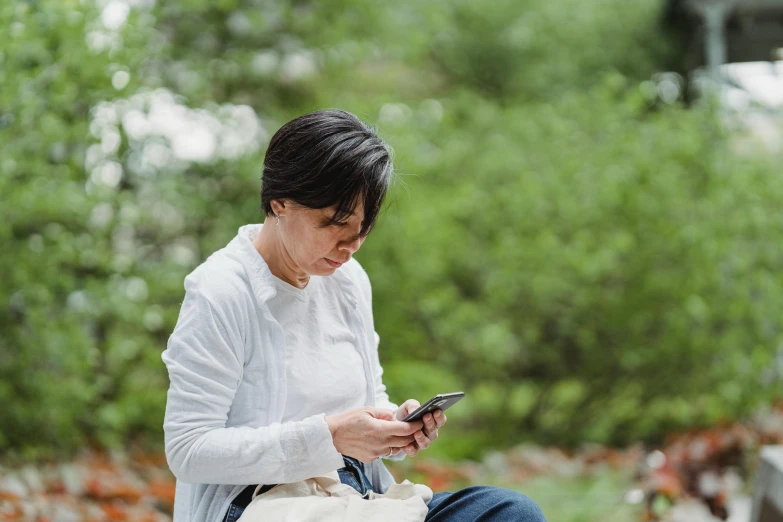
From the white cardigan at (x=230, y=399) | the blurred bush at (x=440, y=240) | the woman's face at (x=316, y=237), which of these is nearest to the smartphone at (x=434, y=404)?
the white cardigan at (x=230, y=399)

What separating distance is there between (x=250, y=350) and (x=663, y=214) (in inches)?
133

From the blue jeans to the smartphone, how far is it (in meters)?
0.16

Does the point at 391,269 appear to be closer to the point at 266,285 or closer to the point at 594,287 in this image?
the point at 594,287

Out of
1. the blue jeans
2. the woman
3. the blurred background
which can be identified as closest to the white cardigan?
the woman

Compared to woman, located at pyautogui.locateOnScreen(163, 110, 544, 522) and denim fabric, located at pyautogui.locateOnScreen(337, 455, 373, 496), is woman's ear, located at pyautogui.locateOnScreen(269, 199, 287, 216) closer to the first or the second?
woman, located at pyautogui.locateOnScreen(163, 110, 544, 522)

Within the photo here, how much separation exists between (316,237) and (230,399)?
0.95 ft

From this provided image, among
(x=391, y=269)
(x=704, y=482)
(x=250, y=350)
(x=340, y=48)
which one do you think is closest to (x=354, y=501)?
(x=250, y=350)

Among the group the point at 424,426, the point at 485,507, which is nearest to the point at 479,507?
the point at 485,507

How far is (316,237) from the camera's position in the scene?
140cm

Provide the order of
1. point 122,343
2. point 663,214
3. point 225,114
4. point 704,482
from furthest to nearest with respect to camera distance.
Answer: point 663,214, point 225,114, point 122,343, point 704,482

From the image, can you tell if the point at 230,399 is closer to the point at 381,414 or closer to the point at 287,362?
the point at 287,362

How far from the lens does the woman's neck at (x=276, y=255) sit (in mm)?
1469

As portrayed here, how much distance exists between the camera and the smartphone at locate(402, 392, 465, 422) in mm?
1349

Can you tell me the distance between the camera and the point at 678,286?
4375 millimetres
